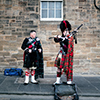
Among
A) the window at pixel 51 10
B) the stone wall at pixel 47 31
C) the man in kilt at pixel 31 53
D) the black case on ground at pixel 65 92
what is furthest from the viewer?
the window at pixel 51 10

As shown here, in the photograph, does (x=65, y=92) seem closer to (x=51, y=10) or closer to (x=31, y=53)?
(x=31, y=53)

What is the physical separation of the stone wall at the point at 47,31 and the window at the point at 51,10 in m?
0.26

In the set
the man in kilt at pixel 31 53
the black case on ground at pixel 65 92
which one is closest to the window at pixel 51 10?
the man in kilt at pixel 31 53

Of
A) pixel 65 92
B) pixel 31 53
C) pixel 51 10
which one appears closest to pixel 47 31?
pixel 51 10

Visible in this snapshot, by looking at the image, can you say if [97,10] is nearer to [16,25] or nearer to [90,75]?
[90,75]

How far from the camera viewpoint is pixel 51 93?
4777 millimetres

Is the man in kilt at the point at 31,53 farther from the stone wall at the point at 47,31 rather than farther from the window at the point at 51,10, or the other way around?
the window at the point at 51,10

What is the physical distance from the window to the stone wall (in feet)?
0.87

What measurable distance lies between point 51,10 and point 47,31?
44.5 inches

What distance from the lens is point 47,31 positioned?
7957 mm

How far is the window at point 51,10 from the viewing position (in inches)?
320

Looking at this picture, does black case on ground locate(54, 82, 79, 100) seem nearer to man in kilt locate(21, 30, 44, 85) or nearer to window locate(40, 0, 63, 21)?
man in kilt locate(21, 30, 44, 85)

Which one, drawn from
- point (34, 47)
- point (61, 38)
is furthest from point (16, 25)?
point (61, 38)

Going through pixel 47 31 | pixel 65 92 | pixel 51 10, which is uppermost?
pixel 51 10
